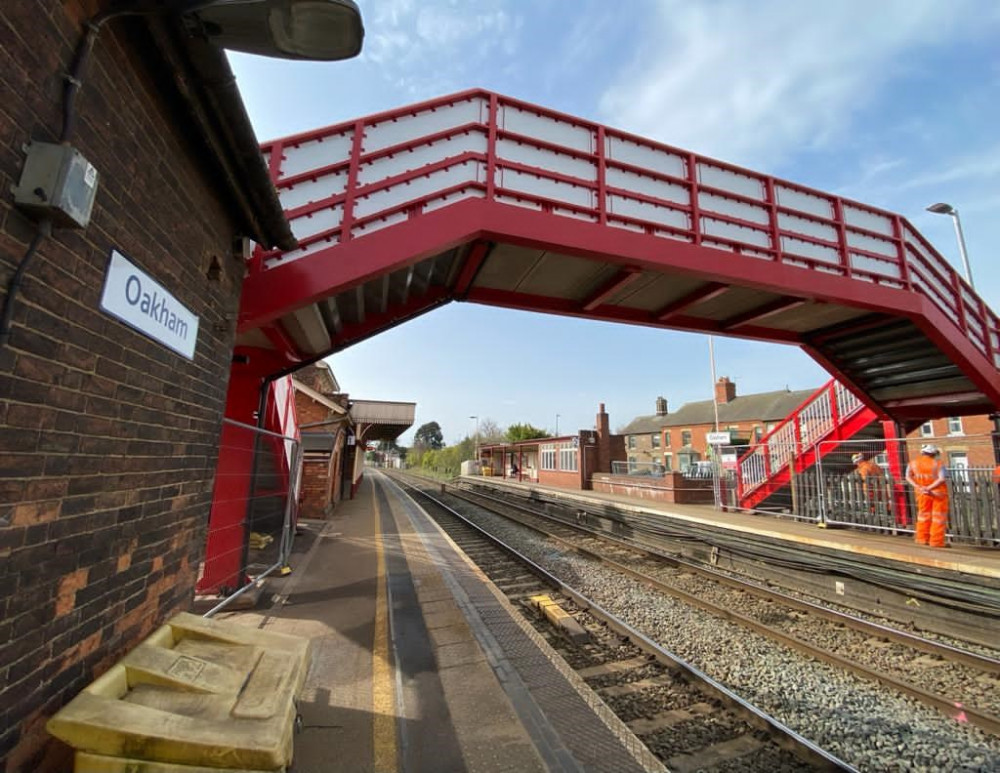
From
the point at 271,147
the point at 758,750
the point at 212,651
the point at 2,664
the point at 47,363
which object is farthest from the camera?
the point at 271,147

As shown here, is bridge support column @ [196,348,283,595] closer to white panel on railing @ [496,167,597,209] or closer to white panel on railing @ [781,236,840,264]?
white panel on railing @ [496,167,597,209]

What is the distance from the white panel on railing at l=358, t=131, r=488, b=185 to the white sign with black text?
266 cm

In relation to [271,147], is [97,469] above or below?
below

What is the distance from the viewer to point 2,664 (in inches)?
59.2

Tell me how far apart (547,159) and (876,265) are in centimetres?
586

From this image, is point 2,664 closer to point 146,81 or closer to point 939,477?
point 146,81

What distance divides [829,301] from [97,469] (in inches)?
325

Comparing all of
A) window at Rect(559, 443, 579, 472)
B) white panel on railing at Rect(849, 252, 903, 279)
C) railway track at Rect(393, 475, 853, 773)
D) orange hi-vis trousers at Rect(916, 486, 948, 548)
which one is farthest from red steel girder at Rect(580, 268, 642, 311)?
window at Rect(559, 443, 579, 472)

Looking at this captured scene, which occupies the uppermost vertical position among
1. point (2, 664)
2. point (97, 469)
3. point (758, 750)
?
point (97, 469)

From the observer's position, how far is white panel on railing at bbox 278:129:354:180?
4.52 metres

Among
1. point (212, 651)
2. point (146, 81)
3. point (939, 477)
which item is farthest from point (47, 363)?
point (939, 477)

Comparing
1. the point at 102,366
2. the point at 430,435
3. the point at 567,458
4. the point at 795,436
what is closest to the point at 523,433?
the point at 567,458

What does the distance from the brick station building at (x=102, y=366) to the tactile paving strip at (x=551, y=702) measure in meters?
2.31

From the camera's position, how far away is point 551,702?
10.6ft
